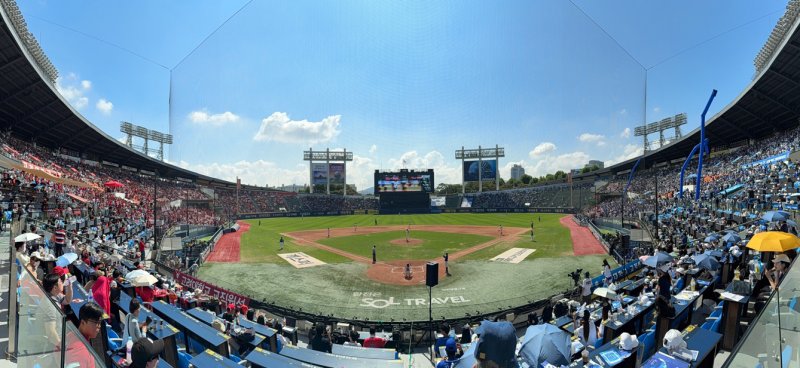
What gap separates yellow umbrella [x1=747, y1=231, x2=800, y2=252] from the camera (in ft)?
27.5

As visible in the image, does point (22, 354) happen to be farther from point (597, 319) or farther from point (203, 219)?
point (203, 219)

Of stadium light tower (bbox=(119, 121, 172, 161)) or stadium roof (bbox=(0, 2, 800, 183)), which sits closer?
stadium roof (bbox=(0, 2, 800, 183))

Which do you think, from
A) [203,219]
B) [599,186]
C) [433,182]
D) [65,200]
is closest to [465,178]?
[433,182]

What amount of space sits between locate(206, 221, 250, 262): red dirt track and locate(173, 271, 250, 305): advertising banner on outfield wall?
25.5ft

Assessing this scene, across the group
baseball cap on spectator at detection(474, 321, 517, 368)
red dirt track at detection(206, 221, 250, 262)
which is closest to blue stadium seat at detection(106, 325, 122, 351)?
baseball cap on spectator at detection(474, 321, 517, 368)

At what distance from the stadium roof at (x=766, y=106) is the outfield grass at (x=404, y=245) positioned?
25104mm

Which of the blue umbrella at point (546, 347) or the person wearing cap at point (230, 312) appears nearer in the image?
the blue umbrella at point (546, 347)

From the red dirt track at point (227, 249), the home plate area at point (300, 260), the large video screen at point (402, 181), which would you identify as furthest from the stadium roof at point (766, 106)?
the red dirt track at point (227, 249)

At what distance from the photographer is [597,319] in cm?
895

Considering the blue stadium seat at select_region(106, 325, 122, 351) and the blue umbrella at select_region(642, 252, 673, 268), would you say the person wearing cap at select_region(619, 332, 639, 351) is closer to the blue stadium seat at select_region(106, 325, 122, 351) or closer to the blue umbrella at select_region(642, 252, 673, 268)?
the blue umbrella at select_region(642, 252, 673, 268)

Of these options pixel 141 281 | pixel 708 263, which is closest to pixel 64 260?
pixel 141 281

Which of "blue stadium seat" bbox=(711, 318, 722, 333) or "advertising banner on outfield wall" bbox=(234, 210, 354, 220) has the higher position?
"blue stadium seat" bbox=(711, 318, 722, 333)

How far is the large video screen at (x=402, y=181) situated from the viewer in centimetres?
6394

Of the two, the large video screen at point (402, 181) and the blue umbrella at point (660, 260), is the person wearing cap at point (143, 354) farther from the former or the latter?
the large video screen at point (402, 181)
